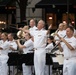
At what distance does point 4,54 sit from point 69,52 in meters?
4.17

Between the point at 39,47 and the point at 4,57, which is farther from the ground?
the point at 39,47

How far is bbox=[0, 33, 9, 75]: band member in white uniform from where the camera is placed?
14.9 metres

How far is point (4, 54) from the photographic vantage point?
49.3 feet

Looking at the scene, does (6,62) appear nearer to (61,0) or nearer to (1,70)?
(1,70)

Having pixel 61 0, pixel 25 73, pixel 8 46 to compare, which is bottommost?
pixel 25 73

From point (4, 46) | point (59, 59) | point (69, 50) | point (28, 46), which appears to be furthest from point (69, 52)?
point (4, 46)

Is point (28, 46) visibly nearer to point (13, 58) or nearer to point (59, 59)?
point (13, 58)

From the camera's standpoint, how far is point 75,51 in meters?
11.4

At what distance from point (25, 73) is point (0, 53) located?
46.2 inches

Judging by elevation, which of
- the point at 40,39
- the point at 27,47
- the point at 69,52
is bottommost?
the point at 27,47

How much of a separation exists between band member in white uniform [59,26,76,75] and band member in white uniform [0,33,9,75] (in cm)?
376

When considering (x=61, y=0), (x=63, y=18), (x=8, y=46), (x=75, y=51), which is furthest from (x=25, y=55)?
(x=63, y=18)

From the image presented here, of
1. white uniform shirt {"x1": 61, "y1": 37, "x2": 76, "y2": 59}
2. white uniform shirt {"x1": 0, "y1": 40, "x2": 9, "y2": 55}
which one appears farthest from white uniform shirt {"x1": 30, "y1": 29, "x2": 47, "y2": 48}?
white uniform shirt {"x1": 61, "y1": 37, "x2": 76, "y2": 59}

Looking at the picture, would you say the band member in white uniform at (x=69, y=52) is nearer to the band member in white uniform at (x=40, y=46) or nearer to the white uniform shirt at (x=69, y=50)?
the white uniform shirt at (x=69, y=50)
